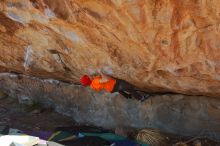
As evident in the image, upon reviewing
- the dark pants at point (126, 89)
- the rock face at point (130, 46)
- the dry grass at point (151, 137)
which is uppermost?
the rock face at point (130, 46)

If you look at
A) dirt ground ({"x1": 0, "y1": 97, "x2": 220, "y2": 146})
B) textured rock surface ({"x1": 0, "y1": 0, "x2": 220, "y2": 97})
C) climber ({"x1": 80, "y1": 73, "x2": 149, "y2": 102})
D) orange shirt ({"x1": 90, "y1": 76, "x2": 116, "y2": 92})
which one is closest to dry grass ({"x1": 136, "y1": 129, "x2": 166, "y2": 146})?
climber ({"x1": 80, "y1": 73, "x2": 149, "y2": 102})

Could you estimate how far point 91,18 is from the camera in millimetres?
3961

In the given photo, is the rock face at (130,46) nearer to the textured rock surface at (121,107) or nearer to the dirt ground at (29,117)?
the textured rock surface at (121,107)

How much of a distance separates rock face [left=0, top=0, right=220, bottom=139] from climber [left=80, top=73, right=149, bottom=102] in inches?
4.1

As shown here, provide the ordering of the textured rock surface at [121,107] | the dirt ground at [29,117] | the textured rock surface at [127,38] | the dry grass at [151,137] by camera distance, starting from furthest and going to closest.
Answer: the dirt ground at [29,117], the dry grass at [151,137], the textured rock surface at [121,107], the textured rock surface at [127,38]

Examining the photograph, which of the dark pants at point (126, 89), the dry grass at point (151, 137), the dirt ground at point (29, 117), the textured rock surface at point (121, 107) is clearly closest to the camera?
the textured rock surface at point (121, 107)

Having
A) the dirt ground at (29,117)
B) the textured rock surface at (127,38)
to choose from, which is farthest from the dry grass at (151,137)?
the dirt ground at (29,117)

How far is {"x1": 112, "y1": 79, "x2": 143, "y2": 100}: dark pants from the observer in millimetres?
4911

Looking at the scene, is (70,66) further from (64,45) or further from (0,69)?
(0,69)

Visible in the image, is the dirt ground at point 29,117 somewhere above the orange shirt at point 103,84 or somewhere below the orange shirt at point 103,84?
below

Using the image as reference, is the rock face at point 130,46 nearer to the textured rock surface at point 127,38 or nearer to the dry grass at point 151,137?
the textured rock surface at point 127,38

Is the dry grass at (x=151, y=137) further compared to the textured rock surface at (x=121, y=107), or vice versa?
the dry grass at (x=151, y=137)

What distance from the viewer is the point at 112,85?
486 centimetres

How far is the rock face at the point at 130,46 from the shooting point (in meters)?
3.56
